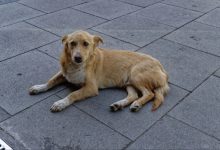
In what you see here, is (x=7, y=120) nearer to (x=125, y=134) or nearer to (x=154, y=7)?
(x=125, y=134)

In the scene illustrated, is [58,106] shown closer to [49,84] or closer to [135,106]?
[49,84]

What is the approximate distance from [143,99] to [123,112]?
1.06ft

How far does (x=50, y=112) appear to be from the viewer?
4129 millimetres

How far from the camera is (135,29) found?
6.54m

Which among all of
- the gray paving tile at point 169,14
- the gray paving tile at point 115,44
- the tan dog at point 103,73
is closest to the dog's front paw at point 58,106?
the tan dog at point 103,73

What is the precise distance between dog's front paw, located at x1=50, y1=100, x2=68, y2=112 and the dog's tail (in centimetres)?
116

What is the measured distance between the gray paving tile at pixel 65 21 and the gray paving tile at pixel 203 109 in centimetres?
279

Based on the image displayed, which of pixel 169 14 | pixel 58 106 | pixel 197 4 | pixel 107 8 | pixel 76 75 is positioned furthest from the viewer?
pixel 197 4

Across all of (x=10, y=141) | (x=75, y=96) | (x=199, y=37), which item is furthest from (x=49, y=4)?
(x=10, y=141)

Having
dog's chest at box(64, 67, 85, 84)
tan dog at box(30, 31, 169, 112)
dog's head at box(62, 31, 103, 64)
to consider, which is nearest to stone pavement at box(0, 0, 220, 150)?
tan dog at box(30, 31, 169, 112)

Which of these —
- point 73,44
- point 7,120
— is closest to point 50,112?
point 7,120

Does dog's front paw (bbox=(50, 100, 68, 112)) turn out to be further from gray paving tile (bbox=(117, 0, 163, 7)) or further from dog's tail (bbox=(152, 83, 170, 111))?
gray paving tile (bbox=(117, 0, 163, 7))

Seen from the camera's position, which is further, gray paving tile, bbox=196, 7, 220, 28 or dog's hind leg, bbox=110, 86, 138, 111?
gray paving tile, bbox=196, 7, 220, 28

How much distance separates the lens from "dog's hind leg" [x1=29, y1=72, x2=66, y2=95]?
4434 mm
